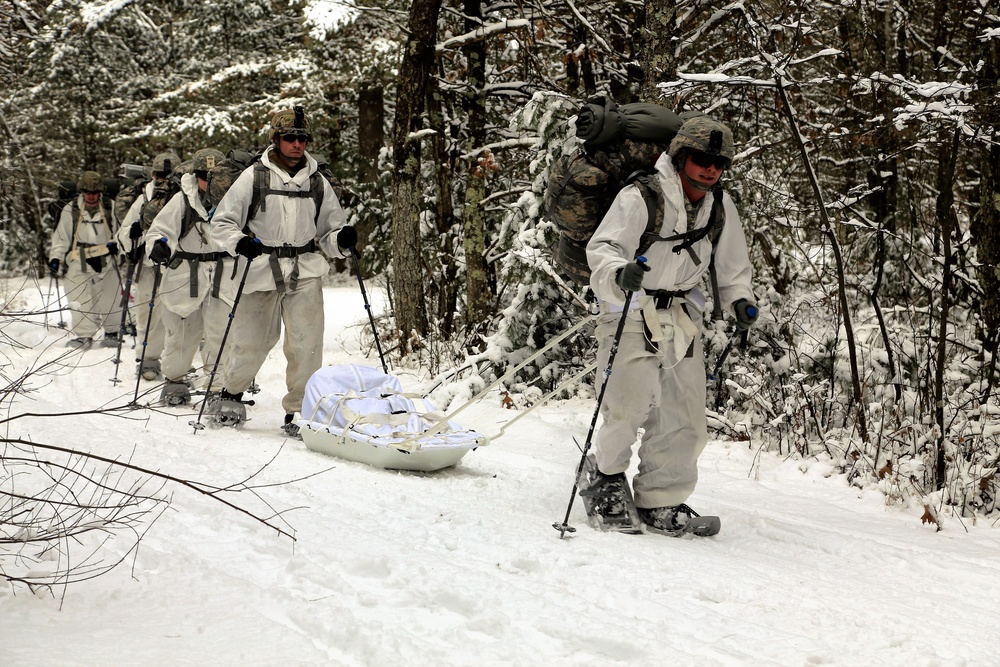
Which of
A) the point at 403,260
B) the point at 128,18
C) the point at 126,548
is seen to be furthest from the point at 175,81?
the point at 126,548

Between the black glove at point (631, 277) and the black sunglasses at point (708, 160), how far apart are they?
2.51 feet

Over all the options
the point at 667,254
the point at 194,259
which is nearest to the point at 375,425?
the point at 667,254

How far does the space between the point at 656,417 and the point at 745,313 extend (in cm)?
79

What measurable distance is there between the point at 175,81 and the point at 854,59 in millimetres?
18040

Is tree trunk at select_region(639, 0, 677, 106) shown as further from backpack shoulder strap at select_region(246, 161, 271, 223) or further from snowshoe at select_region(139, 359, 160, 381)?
snowshoe at select_region(139, 359, 160, 381)

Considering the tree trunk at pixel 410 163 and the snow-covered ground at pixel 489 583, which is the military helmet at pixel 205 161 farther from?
the snow-covered ground at pixel 489 583

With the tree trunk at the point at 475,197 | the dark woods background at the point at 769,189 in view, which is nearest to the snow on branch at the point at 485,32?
the dark woods background at the point at 769,189

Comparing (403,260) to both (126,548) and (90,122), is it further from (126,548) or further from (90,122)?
(90,122)

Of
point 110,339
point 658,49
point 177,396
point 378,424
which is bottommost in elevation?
point 110,339

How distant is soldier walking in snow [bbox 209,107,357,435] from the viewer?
759cm

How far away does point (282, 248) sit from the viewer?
7781mm

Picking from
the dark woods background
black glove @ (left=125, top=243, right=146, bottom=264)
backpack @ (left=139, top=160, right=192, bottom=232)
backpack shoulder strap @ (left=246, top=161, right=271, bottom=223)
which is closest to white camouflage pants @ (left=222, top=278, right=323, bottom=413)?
backpack shoulder strap @ (left=246, top=161, right=271, bottom=223)

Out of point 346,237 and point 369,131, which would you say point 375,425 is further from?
point 369,131

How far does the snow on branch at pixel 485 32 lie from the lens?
988cm
